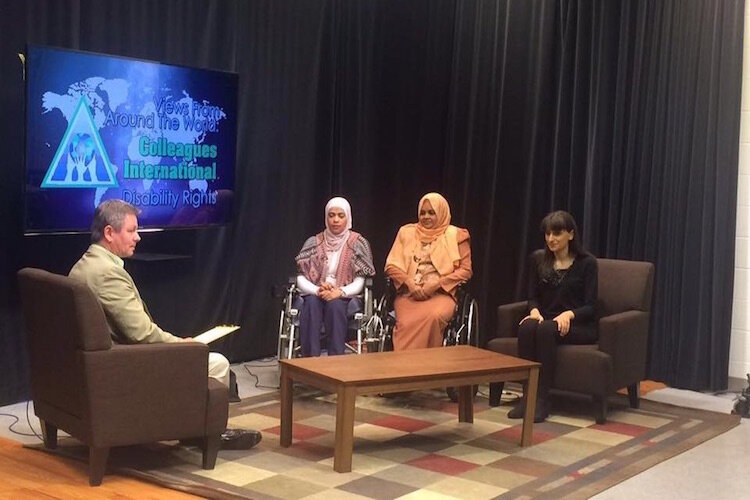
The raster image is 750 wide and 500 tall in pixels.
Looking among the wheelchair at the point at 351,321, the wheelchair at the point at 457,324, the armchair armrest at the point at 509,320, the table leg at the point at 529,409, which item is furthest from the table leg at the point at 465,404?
the wheelchair at the point at 351,321

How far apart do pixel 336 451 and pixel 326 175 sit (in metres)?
3.24

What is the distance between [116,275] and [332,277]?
6.71ft

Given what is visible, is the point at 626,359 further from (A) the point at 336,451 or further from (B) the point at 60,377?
(B) the point at 60,377

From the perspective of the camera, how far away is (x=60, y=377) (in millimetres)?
4312

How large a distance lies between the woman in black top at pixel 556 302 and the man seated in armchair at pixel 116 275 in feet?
6.55

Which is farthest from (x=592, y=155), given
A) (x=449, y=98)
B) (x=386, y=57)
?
(x=386, y=57)

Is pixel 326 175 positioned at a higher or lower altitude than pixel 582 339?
higher

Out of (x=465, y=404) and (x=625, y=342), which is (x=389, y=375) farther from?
(x=625, y=342)

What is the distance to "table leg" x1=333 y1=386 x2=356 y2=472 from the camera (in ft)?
14.5

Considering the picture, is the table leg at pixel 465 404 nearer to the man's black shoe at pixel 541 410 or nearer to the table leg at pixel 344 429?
the man's black shoe at pixel 541 410

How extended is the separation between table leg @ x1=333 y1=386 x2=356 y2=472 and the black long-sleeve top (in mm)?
1670

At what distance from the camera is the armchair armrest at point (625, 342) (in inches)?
215

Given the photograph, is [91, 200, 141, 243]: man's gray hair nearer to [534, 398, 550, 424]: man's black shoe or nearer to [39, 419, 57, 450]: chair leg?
[39, 419, 57, 450]: chair leg

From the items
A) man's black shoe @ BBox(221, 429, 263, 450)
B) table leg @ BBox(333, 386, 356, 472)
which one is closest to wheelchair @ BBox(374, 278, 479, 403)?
man's black shoe @ BBox(221, 429, 263, 450)
